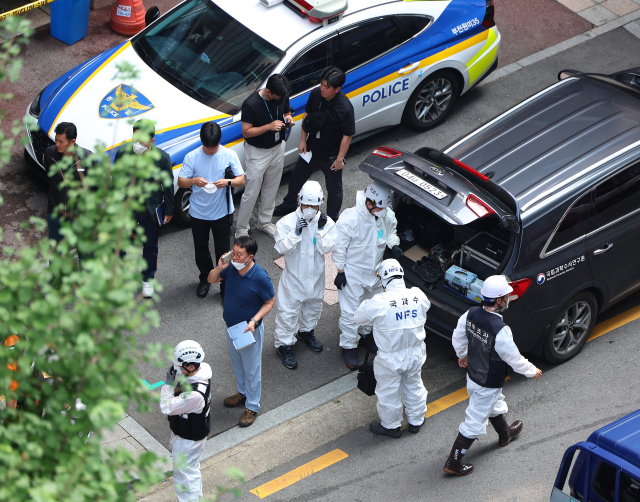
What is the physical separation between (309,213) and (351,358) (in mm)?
1460

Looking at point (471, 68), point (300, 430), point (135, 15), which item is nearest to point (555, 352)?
point (300, 430)

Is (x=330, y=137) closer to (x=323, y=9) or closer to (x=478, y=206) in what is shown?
(x=323, y=9)

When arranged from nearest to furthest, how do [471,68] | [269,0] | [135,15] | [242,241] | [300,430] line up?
1. [242,241]
2. [300,430]
3. [269,0]
4. [471,68]
5. [135,15]

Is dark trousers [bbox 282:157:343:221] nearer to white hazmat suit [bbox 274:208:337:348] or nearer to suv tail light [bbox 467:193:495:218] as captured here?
white hazmat suit [bbox 274:208:337:348]

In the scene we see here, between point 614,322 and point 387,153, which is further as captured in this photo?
point 614,322

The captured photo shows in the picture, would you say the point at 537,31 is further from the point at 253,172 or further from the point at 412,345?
the point at 412,345

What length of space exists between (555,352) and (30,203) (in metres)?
5.78

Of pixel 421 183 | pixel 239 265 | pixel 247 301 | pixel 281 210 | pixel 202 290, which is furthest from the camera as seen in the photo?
pixel 281 210

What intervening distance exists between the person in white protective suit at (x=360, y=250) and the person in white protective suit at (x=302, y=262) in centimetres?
16

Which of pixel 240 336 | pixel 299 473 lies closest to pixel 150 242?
pixel 240 336

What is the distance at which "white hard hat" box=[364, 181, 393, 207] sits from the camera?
713 cm

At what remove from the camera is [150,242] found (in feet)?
25.8

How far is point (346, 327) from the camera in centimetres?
746

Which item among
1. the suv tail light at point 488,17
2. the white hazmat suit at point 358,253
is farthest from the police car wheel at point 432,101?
the white hazmat suit at point 358,253
